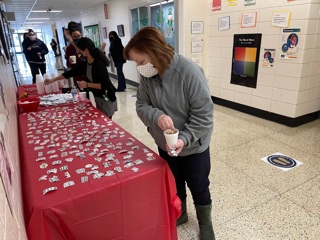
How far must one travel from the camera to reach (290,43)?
3.26 meters

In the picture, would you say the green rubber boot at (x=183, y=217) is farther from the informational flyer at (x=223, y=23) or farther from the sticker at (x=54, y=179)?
the informational flyer at (x=223, y=23)

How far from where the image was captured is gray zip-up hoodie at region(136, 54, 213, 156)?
1.25 metres

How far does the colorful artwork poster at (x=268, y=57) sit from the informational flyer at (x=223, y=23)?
33.6 inches

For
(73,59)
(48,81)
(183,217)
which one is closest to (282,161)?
(183,217)

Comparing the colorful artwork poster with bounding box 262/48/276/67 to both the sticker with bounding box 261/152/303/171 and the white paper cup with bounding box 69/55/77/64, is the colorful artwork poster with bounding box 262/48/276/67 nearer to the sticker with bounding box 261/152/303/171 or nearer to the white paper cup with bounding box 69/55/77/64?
the sticker with bounding box 261/152/303/171

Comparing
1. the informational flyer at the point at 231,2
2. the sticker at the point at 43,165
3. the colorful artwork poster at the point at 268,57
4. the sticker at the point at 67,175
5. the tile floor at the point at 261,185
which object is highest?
the informational flyer at the point at 231,2

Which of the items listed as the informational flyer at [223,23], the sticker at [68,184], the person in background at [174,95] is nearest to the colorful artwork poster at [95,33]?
the informational flyer at [223,23]

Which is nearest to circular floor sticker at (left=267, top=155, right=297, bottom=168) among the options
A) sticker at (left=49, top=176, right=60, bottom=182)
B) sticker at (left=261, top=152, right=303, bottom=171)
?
sticker at (left=261, top=152, right=303, bottom=171)

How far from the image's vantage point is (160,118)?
4.07ft

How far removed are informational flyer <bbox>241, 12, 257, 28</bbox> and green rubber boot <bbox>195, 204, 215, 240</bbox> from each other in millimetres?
3120

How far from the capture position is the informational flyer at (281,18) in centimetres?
322

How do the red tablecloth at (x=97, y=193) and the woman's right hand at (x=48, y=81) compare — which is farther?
the woman's right hand at (x=48, y=81)

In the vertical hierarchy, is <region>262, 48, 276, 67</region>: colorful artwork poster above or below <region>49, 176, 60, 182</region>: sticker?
above

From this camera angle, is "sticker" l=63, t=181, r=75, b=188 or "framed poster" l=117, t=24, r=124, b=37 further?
"framed poster" l=117, t=24, r=124, b=37
